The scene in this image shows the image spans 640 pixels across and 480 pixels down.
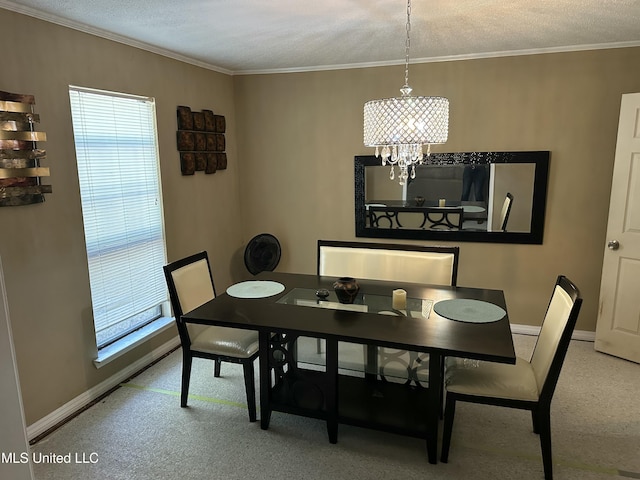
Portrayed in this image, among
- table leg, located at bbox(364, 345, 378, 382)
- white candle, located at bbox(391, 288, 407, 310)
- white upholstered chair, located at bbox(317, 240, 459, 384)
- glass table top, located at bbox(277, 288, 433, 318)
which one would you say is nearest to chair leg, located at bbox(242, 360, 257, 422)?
glass table top, located at bbox(277, 288, 433, 318)

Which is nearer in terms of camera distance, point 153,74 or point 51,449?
point 51,449

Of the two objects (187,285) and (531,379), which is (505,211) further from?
(187,285)

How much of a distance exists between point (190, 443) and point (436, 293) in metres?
1.67

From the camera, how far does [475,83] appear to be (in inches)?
144

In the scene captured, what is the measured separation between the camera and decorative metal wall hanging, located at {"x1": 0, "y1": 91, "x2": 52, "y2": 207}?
7.43ft

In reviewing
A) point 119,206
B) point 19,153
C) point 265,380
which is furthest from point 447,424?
point 19,153

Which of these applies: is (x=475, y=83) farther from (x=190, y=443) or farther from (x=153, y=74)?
(x=190, y=443)

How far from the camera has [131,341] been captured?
128 inches

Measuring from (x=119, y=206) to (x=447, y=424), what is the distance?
2.52 m

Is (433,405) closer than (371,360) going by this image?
Yes

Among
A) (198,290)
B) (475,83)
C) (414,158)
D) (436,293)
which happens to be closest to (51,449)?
(198,290)

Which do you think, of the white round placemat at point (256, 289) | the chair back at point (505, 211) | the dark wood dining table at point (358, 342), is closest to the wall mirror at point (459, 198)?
the chair back at point (505, 211)

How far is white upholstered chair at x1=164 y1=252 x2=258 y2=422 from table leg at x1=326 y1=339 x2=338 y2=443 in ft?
1.62

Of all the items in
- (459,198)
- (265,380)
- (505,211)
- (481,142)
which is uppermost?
(481,142)
